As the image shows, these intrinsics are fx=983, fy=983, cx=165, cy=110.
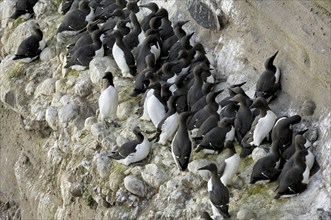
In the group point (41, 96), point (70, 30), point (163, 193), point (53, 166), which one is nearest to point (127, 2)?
point (70, 30)

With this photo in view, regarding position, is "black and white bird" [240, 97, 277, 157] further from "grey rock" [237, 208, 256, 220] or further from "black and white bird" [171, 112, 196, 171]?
"grey rock" [237, 208, 256, 220]

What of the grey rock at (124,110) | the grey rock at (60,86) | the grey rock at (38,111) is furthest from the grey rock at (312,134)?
the grey rock at (38,111)

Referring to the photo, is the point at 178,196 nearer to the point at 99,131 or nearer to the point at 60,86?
the point at 99,131

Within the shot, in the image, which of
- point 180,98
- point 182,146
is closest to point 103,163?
point 182,146

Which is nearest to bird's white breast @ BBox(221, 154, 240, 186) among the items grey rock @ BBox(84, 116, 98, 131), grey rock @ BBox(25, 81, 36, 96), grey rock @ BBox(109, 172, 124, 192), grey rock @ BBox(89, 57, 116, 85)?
grey rock @ BBox(109, 172, 124, 192)

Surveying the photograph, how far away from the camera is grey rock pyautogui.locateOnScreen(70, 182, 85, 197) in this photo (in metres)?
14.4

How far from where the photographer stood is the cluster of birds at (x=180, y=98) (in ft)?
41.6

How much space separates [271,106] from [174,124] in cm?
145

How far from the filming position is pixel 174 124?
13.9 meters

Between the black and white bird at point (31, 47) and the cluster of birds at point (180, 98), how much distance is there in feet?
0.06

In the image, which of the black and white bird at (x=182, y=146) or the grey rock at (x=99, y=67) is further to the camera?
the grey rock at (x=99, y=67)

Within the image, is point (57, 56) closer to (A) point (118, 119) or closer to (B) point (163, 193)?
(A) point (118, 119)

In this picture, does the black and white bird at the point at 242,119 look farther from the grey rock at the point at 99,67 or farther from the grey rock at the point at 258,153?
the grey rock at the point at 99,67

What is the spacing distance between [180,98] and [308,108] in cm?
204
